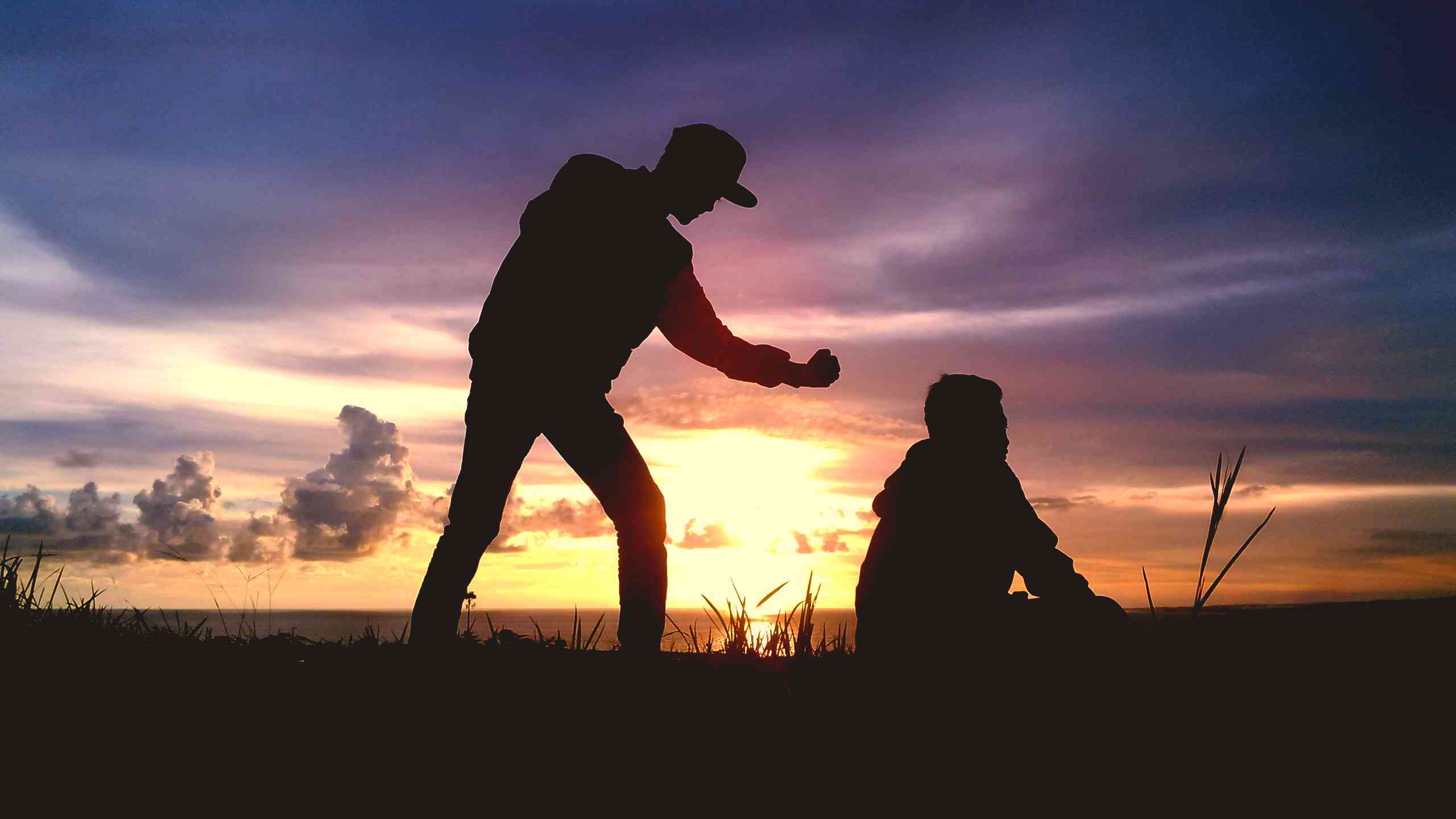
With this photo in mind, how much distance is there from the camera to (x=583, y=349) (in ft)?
13.5

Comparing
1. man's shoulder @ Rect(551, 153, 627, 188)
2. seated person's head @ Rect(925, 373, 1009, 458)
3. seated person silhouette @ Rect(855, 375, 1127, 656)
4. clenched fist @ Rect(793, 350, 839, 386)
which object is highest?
man's shoulder @ Rect(551, 153, 627, 188)

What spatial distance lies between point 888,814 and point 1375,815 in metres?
1.33

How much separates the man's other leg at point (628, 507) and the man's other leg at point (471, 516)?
205mm

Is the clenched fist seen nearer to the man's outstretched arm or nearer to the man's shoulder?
the man's outstretched arm

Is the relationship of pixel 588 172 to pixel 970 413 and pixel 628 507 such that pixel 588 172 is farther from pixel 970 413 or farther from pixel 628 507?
pixel 970 413

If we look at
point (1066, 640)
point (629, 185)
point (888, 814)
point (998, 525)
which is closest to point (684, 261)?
point (629, 185)

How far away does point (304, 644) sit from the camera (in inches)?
221

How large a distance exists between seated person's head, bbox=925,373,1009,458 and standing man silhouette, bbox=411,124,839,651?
4.40 ft

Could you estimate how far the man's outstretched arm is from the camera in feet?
14.9

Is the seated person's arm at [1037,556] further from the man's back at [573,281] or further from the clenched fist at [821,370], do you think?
the man's back at [573,281]

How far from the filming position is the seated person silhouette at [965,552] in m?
3.52

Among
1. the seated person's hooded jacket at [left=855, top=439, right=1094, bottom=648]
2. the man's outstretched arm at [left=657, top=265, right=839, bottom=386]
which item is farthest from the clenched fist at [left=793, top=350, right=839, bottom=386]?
the seated person's hooded jacket at [left=855, top=439, right=1094, bottom=648]

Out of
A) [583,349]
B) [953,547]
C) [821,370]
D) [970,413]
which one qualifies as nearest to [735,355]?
[821,370]

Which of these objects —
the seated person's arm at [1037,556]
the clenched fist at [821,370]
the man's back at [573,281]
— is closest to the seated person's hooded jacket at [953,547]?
the seated person's arm at [1037,556]
